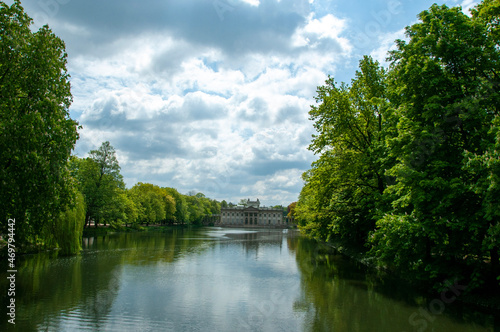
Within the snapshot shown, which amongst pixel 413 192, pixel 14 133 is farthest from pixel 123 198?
pixel 413 192

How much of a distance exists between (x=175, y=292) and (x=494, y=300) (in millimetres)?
13882

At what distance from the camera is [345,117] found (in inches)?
A: 934

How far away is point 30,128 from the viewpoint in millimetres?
12727

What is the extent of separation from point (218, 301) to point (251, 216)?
6057 inches

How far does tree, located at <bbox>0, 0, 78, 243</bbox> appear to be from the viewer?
12.8 m

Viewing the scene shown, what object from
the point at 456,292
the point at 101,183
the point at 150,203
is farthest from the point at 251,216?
the point at 456,292

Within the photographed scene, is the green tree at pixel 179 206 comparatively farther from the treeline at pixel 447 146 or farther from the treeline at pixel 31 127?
the treeline at pixel 447 146

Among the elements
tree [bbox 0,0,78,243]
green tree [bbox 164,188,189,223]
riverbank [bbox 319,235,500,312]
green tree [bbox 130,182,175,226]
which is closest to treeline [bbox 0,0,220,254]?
tree [bbox 0,0,78,243]

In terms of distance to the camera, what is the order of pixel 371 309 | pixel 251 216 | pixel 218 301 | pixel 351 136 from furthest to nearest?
pixel 251 216 < pixel 351 136 < pixel 218 301 < pixel 371 309

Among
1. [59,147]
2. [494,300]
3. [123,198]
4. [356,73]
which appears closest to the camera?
[494,300]

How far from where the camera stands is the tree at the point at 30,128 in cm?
1284

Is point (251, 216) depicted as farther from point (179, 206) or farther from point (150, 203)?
point (150, 203)

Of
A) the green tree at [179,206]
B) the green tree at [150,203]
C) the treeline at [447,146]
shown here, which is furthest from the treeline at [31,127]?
the green tree at [179,206]

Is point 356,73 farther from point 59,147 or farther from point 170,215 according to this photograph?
point 170,215
